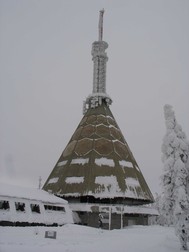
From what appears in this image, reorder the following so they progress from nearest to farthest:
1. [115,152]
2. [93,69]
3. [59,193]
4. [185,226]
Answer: [185,226], [59,193], [115,152], [93,69]

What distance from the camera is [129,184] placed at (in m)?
41.8

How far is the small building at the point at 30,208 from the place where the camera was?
29.0 m

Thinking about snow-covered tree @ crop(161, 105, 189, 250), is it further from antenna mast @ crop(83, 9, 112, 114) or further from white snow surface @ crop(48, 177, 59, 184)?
antenna mast @ crop(83, 9, 112, 114)

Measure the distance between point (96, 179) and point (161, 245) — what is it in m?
22.2

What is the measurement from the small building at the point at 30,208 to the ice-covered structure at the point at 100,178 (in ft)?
16.5

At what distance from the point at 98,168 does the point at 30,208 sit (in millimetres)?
14032

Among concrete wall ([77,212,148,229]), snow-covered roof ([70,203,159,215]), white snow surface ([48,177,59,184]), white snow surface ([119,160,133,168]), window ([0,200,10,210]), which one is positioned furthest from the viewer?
white snow surface ([119,160,133,168])

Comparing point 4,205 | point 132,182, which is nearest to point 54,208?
point 4,205

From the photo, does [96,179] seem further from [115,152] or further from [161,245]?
[161,245]

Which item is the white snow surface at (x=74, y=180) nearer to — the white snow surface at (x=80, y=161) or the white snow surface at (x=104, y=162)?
the white snow surface at (x=80, y=161)

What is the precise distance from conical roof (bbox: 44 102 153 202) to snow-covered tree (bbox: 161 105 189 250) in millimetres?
20424

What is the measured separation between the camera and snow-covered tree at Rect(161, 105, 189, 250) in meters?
18.6

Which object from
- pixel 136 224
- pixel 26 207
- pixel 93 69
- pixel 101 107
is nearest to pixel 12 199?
pixel 26 207

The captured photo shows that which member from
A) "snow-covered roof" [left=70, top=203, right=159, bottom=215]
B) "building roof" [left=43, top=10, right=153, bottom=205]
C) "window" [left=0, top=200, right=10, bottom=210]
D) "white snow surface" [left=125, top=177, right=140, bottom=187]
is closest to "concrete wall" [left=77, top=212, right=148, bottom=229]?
"snow-covered roof" [left=70, top=203, right=159, bottom=215]
